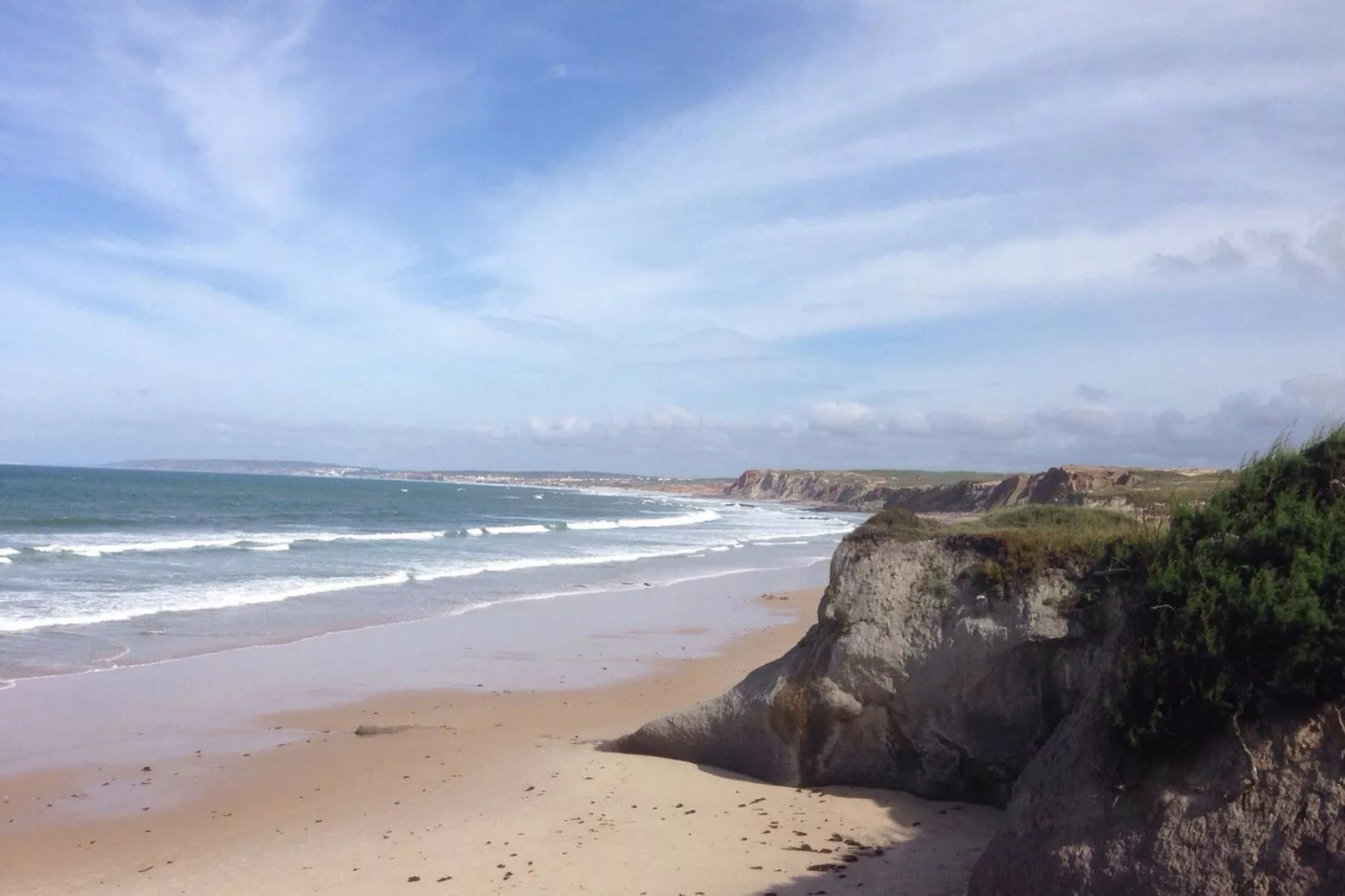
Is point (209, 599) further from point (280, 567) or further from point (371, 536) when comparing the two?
point (371, 536)

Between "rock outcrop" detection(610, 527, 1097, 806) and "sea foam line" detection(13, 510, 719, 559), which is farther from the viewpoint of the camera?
"sea foam line" detection(13, 510, 719, 559)

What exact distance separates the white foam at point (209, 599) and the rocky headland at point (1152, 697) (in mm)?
17471

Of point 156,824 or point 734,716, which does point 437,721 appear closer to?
point 156,824

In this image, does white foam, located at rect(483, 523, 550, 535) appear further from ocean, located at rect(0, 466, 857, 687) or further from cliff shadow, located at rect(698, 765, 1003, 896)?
cliff shadow, located at rect(698, 765, 1003, 896)

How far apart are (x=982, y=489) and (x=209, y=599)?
60803mm

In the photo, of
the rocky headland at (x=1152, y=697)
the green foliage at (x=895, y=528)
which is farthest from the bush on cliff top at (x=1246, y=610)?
the green foliage at (x=895, y=528)

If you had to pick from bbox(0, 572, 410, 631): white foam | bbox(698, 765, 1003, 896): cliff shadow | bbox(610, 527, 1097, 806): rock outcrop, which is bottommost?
bbox(0, 572, 410, 631): white foam

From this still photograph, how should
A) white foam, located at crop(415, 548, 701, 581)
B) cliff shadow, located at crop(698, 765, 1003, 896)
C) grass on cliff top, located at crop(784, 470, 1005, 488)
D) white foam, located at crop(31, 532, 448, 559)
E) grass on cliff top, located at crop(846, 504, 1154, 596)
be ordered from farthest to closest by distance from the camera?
grass on cliff top, located at crop(784, 470, 1005, 488)
white foam, located at crop(31, 532, 448, 559)
white foam, located at crop(415, 548, 701, 581)
grass on cliff top, located at crop(846, 504, 1154, 596)
cliff shadow, located at crop(698, 765, 1003, 896)

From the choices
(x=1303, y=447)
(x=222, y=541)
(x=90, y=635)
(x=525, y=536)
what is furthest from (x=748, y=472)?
(x=1303, y=447)

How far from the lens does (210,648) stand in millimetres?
17875

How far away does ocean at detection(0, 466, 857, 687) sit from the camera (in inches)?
758

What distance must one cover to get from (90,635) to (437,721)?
355 inches

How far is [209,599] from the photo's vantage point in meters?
23.9

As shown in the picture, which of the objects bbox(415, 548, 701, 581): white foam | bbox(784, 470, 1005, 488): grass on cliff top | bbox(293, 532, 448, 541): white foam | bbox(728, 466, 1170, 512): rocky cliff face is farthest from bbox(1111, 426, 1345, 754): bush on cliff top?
bbox(784, 470, 1005, 488): grass on cliff top
